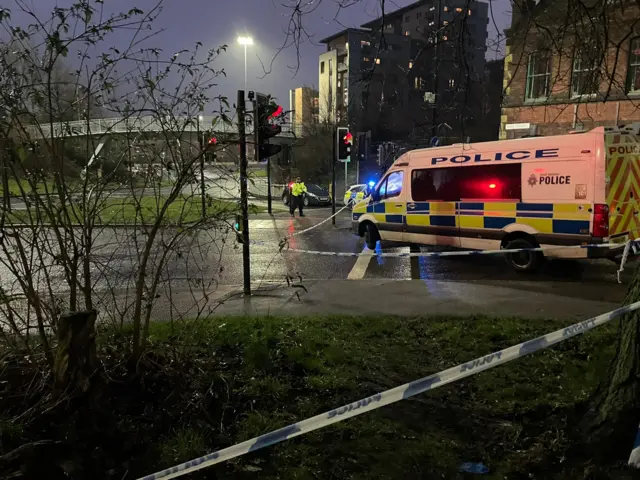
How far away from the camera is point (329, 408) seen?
3256mm

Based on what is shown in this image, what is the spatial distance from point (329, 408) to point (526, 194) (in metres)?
6.61

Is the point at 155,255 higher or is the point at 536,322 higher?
the point at 155,255

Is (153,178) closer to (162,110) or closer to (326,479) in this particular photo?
(162,110)

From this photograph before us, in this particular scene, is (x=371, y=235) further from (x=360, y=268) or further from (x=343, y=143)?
(x=343, y=143)

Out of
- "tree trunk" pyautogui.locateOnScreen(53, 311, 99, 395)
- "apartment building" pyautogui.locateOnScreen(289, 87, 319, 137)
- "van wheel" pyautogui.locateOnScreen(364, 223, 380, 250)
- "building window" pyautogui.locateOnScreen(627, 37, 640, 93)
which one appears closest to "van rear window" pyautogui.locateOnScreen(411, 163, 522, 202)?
"van wheel" pyautogui.locateOnScreen(364, 223, 380, 250)

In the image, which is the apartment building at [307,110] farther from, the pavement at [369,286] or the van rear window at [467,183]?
the pavement at [369,286]

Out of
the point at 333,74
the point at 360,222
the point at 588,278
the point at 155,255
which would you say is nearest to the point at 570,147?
the point at 588,278

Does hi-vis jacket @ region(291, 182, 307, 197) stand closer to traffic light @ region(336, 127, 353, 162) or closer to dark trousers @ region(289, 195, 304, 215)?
dark trousers @ region(289, 195, 304, 215)

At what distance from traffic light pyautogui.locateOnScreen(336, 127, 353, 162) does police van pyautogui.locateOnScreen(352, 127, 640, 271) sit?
7372mm

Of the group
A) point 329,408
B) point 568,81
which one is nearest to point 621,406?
point 329,408

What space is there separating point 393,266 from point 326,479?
737cm

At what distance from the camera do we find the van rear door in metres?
7.52

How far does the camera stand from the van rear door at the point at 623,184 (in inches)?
296

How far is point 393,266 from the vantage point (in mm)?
9719
